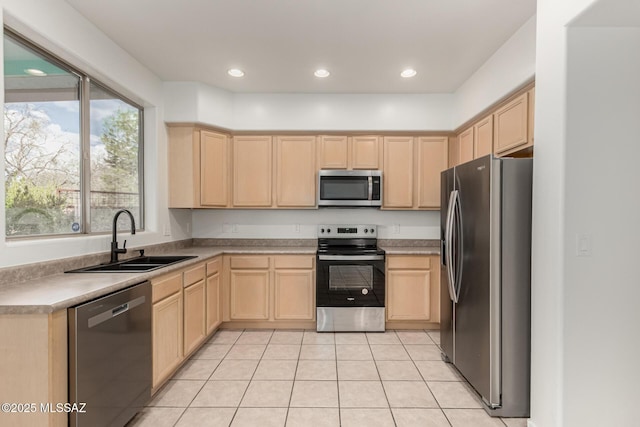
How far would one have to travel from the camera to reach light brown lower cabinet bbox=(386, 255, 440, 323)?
3734 millimetres

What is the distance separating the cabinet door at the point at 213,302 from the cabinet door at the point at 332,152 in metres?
1.80

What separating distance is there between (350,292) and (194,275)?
1.68m

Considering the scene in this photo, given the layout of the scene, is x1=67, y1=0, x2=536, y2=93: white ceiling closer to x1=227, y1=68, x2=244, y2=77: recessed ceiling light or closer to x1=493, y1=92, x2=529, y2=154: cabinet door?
x1=227, y1=68, x2=244, y2=77: recessed ceiling light

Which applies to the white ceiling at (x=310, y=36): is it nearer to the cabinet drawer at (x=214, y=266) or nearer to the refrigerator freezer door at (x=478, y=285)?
the refrigerator freezer door at (x=478, y=285)

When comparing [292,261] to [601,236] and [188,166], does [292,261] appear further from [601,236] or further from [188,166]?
[601,236]

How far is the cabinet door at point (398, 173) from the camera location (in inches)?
158

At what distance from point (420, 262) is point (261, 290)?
186 centimetres

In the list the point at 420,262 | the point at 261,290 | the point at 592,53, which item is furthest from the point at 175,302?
the point at 592,53

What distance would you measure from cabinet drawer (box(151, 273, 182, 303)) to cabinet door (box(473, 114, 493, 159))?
3051 millimetres

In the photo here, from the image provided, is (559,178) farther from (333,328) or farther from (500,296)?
(333,328)

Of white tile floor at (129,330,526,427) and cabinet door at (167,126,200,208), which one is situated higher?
cabinet door at (167,126,200,208)

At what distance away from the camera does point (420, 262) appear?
3734 millimetres

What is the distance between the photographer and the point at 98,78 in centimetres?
272

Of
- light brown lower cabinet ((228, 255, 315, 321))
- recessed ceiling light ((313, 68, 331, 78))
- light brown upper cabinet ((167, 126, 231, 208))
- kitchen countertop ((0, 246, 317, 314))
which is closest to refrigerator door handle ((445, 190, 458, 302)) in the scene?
light brown lower cabinet ((228, 255, 315, 321))
